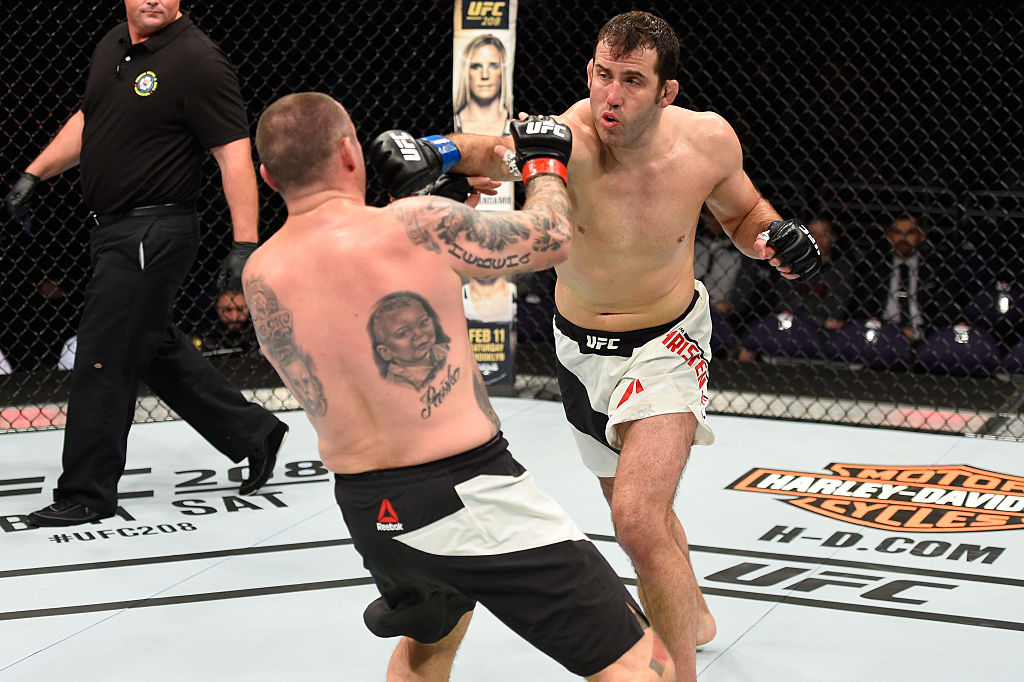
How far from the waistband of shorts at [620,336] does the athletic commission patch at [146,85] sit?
1.44 m

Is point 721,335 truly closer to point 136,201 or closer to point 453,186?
point 136,201

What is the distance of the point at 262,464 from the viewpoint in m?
3.56

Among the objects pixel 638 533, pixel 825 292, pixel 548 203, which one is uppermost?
pixel 548 203

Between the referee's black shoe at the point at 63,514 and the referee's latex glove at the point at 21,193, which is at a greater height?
the referee's latex glove at the point at 21,193

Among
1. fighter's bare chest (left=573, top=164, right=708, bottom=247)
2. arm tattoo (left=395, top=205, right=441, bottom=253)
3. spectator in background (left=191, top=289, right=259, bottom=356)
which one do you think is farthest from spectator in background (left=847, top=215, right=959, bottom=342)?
arm tattoo (left=395, top=205, right=441, bottom=253)

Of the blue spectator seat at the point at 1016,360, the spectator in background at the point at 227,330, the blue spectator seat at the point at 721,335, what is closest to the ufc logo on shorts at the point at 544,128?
the blue spectator seat at the point at 721,335

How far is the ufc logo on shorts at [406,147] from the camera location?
6.49 feet

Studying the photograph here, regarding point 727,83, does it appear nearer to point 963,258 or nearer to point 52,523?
point 963,258

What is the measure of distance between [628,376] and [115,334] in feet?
5.13

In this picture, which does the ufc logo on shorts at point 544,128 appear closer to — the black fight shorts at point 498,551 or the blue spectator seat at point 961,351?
the black fight shorts at point 498,551

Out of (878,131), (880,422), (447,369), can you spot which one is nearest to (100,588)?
(447,369)

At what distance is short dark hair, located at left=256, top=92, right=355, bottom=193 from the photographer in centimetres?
170

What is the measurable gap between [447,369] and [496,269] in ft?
0.55

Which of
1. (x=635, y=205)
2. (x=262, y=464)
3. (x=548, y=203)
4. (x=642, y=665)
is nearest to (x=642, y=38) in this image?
(x=635, y=205)
